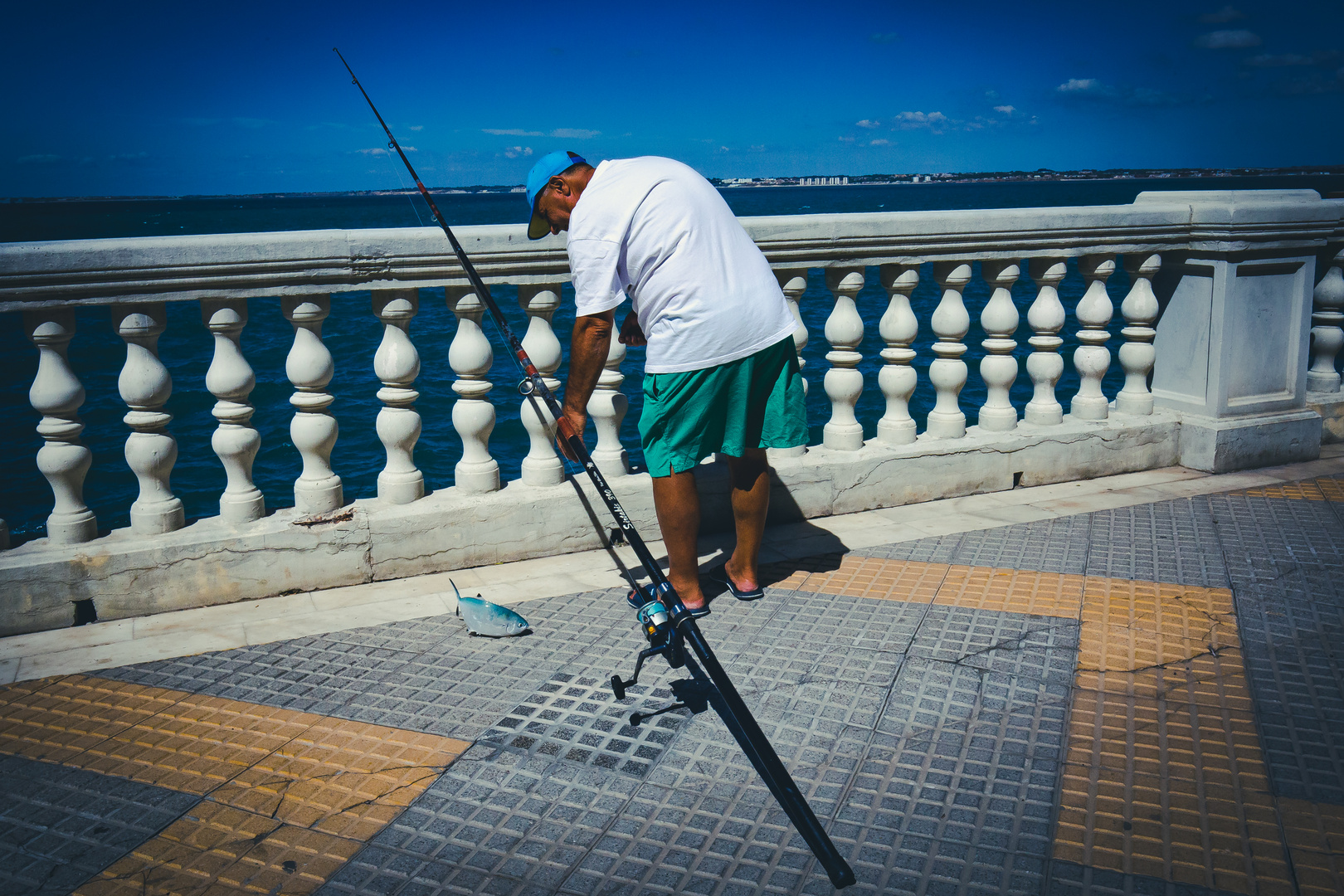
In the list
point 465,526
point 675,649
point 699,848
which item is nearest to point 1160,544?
point 675,649

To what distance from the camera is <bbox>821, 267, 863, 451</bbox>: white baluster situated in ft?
15.4

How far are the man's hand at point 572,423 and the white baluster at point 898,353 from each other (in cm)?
181

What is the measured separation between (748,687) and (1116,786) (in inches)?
42.5

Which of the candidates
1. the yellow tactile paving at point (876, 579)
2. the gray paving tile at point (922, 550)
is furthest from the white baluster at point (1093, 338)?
the yellow tactile paving at point (876, 579)

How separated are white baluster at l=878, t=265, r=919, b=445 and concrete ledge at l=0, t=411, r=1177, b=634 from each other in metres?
0.11

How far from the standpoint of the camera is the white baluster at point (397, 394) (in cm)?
409

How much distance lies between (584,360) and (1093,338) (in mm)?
3180

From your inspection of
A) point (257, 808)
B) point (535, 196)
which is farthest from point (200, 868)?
point (535, 196)

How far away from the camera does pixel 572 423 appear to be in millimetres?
3471

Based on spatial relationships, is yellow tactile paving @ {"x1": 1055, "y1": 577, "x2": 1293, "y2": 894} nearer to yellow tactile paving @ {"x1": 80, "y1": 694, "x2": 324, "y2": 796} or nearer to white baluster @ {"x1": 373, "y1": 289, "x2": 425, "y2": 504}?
yellow tactile paving @ {"x1": 80, "y1": 694, "x2": 324, "y2": 796}

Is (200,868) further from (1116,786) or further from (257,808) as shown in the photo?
(1116,786)

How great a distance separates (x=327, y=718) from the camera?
3.04 m

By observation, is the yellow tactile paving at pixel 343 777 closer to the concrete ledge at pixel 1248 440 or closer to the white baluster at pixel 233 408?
the white baluster at pixel 233 408

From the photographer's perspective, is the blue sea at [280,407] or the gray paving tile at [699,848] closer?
the gray paving tile at [699,848]
